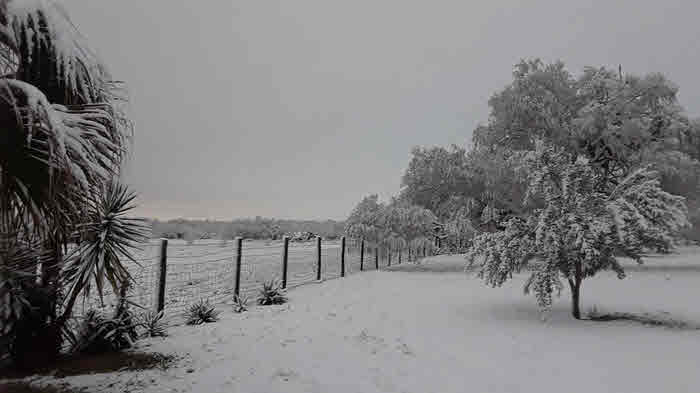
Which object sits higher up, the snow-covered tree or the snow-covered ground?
the snow-covered tree

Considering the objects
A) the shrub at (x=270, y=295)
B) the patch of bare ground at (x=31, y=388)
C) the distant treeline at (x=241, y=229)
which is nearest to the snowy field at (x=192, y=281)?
the shrub at (x=270, y=295)

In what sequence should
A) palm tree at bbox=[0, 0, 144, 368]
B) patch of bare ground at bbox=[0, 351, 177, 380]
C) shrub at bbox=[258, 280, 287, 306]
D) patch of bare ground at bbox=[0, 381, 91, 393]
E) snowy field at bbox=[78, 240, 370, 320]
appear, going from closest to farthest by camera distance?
palm tree at bbox=[0, 0, 144, 368] → patch of bare ground at bbox=[0, 381, 91, 393] → patch of bare ground at bbox=[0, 351, 177, 380] → snowy field at bbox=[78, 240, 370, 320] → shrub at bbox=[258, 280, 287, 306]

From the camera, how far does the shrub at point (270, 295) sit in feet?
25.3

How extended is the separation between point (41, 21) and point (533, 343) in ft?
20.7

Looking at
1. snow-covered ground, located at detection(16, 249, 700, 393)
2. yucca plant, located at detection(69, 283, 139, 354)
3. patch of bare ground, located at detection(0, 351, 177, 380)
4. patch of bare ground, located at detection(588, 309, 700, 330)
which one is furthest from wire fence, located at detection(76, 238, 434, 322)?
patch of bare ground, located at detection(588, 309, 700, 330)

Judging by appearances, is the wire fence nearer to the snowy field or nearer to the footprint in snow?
the snowy field

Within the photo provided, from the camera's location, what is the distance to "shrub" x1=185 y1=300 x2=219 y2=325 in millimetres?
5770

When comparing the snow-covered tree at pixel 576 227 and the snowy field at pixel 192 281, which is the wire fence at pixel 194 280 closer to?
the snowy field at pixel 192 281

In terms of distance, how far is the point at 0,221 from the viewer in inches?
103

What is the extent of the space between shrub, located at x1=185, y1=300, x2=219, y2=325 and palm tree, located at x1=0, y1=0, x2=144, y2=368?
6.77 feet

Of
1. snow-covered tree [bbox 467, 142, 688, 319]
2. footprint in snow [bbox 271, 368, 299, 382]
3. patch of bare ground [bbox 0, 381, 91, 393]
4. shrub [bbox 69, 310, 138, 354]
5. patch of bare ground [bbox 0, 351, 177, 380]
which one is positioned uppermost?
snow-covered tree [bbox 467, 142, 688, 319]

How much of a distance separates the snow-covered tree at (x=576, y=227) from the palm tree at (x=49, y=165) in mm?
5836

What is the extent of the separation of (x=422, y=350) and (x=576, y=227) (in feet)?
10.6

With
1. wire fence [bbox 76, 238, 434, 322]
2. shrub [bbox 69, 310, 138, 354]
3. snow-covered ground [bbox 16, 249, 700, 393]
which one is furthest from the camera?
wire fence [bbox 76, 238, 434, 322]
